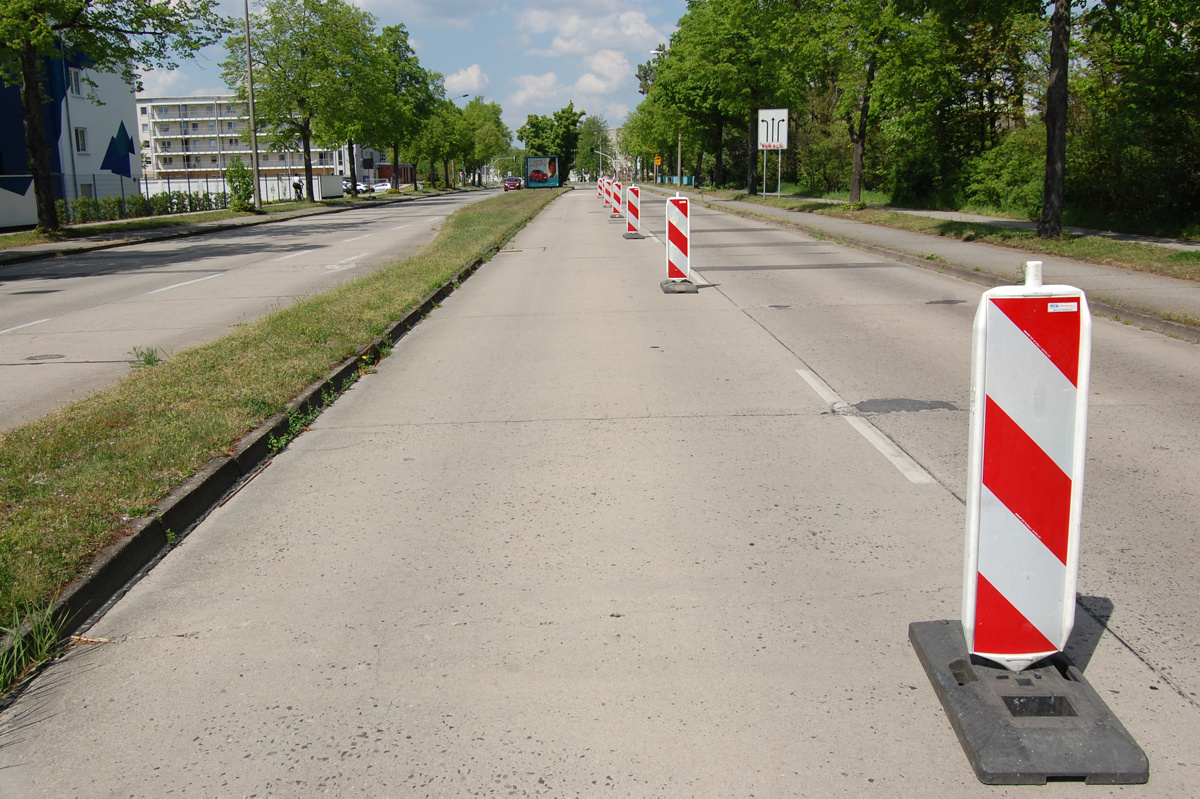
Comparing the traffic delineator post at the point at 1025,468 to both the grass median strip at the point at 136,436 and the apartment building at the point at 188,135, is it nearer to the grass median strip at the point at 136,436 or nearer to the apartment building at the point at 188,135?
the grass median strip at the point at 136,436

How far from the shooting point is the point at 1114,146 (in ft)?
72.6

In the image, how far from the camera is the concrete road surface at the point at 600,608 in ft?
10.0

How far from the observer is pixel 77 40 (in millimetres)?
27000

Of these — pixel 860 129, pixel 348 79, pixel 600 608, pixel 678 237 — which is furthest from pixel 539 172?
pixel 600 608

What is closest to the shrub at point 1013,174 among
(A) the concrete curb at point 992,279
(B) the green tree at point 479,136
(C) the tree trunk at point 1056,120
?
(A) the concrete curb at point 992,279

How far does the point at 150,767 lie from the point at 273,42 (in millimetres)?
56091

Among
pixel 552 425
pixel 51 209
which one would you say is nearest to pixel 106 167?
pixel 51 209

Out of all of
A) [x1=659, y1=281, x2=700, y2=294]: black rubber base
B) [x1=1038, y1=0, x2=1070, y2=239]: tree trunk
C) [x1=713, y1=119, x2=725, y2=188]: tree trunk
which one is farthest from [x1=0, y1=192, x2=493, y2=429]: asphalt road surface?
[x1=713, y1=119, x2=725, y2=188]: tree trunk

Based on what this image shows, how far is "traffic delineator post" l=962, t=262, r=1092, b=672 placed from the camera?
296 cm

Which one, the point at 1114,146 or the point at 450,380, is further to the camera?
the point at 1114,146

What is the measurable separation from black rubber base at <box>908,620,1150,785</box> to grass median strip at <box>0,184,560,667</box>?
11.6ft

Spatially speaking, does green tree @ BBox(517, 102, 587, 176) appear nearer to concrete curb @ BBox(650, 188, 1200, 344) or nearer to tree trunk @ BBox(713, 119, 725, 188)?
tree trunk @ BBox(713, 119, 725, 188)

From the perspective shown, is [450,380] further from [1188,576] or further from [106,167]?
[106,167]

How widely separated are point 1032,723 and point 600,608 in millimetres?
1702
